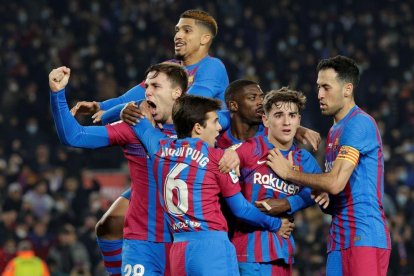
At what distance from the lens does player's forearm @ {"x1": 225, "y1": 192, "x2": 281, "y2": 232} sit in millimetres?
5871

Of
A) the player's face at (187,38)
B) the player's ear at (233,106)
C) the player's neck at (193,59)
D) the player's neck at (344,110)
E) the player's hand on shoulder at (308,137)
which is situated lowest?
the player's hand on shoulder at (308,137)

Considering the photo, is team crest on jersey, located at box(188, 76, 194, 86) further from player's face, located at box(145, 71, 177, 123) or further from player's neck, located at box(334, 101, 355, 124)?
player's neck, located at box(334, 101, 355, 124)

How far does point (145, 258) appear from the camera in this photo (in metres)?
6.12

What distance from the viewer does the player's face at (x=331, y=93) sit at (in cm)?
630

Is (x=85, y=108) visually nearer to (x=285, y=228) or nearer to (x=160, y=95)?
(x=160, y=95)

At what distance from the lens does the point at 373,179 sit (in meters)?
6.23

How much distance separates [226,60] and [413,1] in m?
6.24

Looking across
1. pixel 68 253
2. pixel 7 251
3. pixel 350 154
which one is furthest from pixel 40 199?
pixel 350 154

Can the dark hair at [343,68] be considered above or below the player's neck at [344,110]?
above

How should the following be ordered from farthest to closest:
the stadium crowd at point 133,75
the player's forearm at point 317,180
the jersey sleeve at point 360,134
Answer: the stadium crowd at point 133,75 → the jersey sleeve at point 360,134 → the player's forearm at point 317,180

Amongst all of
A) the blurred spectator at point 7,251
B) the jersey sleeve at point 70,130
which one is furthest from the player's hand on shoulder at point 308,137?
the blurred spectator at point 7,251

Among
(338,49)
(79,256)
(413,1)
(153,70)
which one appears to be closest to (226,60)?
(338,49)

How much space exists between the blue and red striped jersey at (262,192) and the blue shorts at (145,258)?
53 centimetres

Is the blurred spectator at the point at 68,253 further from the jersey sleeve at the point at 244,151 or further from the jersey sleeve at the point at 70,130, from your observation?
the jersey sleeve at the point at 244,151
